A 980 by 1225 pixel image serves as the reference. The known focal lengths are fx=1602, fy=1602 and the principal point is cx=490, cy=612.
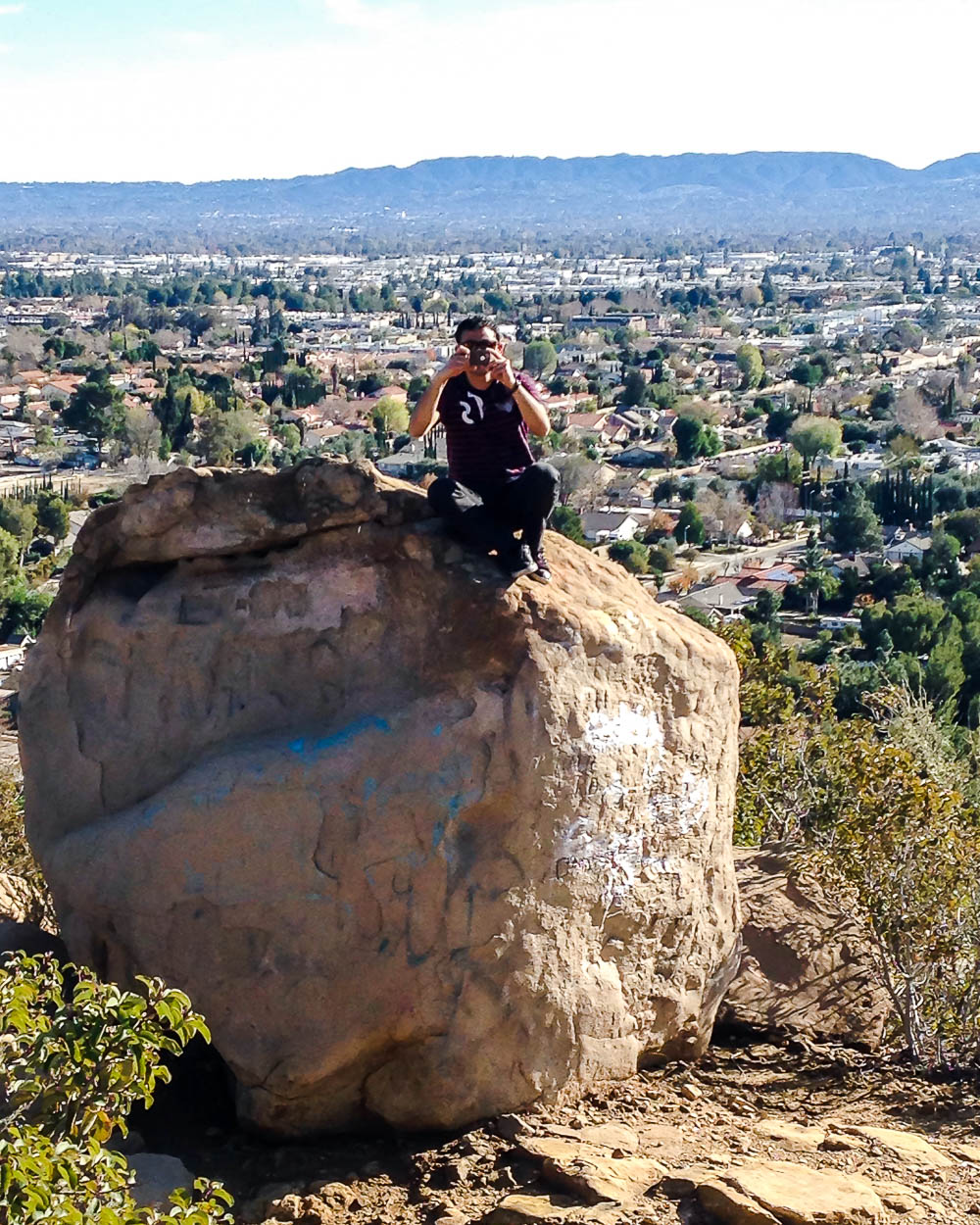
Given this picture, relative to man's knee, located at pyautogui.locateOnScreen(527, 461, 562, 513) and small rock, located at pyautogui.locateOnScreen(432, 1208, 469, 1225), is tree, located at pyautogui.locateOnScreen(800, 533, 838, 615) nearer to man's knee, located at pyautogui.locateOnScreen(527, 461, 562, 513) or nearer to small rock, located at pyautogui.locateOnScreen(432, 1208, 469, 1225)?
man's knee, located at pyautogui.locateOnScreen(527, 461, 562, 513)

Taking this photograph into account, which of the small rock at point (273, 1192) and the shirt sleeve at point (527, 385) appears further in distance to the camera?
the shirt sleeve at point (527, 385)

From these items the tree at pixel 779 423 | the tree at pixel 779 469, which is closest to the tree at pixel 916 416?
the tree at pixel 779 423

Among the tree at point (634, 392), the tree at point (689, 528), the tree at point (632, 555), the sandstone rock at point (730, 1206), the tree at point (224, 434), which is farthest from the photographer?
the tree at point (634, 392)

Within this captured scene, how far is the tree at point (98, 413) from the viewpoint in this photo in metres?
58.3

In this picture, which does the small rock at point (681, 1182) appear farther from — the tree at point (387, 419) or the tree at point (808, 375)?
the tree at point (808, 375)

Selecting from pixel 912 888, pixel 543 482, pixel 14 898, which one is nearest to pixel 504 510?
pixel 543 482

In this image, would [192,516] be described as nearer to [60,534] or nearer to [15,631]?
[15,631]

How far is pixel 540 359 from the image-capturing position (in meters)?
84.3

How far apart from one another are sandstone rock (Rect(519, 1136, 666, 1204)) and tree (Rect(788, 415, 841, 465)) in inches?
2022

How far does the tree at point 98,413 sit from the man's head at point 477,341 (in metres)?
53.9

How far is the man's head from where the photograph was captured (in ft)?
18.9

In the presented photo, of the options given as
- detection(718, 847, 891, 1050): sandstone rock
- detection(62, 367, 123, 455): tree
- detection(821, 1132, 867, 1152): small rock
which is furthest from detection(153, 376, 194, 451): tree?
detection(821, 1132, 867, 1152): small rock

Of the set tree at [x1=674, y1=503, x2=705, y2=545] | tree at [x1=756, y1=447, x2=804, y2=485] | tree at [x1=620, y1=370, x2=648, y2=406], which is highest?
tree at [x1=620, y1=370, x2=648, y2=406]

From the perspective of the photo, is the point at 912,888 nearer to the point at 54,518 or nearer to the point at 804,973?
the point at 804,973
